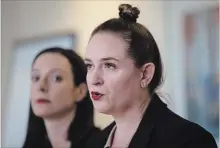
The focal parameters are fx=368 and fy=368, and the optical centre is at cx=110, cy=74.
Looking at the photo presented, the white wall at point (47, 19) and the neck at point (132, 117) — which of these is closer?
the neck at point (132, 117)

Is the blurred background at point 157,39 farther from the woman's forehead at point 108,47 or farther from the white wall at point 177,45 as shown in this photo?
the woman's forehead at point 108,47

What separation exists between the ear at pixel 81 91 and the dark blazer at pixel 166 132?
298mm

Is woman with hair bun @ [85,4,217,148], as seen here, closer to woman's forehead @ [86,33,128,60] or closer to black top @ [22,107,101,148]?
woman's forehead @ [86,33,128,60]

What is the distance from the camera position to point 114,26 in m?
0.76

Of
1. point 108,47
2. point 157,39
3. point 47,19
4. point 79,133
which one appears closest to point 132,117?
point 108,47

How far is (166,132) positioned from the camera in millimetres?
696

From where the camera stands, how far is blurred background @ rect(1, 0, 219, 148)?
117 cm

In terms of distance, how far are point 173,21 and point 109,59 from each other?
1.75ft

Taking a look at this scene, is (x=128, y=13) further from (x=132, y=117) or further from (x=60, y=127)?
(x=60, y=127)

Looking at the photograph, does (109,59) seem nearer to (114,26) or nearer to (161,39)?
(114,26)

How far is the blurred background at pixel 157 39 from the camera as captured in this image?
117cm

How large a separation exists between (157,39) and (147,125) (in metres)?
0.45

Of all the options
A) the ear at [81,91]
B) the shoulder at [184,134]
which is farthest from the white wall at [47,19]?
the shoulder at [184,134]

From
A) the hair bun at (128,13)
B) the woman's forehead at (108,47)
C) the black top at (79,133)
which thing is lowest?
the black top at (79,133)
